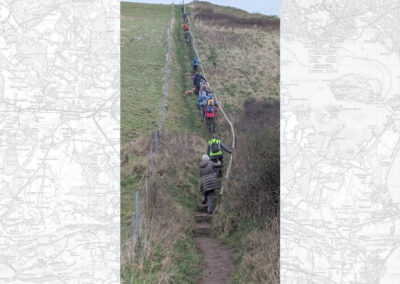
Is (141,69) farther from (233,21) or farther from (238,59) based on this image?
(233,21)

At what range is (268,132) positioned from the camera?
8609 mm

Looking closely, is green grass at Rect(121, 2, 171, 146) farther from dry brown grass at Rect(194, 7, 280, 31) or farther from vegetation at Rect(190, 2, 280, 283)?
dry brown grass at Rect(194, 7, 280, 31)

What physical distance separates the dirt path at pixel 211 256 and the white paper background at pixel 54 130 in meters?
3.48

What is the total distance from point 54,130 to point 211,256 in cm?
475

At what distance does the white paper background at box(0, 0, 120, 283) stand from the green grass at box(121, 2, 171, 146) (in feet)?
33.0

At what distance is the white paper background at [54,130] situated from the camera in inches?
168

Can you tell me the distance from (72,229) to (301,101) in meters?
2.44

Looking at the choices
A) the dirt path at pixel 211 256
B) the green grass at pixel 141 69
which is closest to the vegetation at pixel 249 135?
the dirt path at pixel 211 256

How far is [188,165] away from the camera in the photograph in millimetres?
11898

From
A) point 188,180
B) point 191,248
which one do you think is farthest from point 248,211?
point 188,180

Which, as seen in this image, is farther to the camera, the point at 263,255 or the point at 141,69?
the point at 141,69

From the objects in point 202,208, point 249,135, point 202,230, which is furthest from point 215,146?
point 202,230

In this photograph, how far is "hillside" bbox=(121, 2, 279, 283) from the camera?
7094mm

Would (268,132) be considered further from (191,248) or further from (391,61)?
(391,61)
